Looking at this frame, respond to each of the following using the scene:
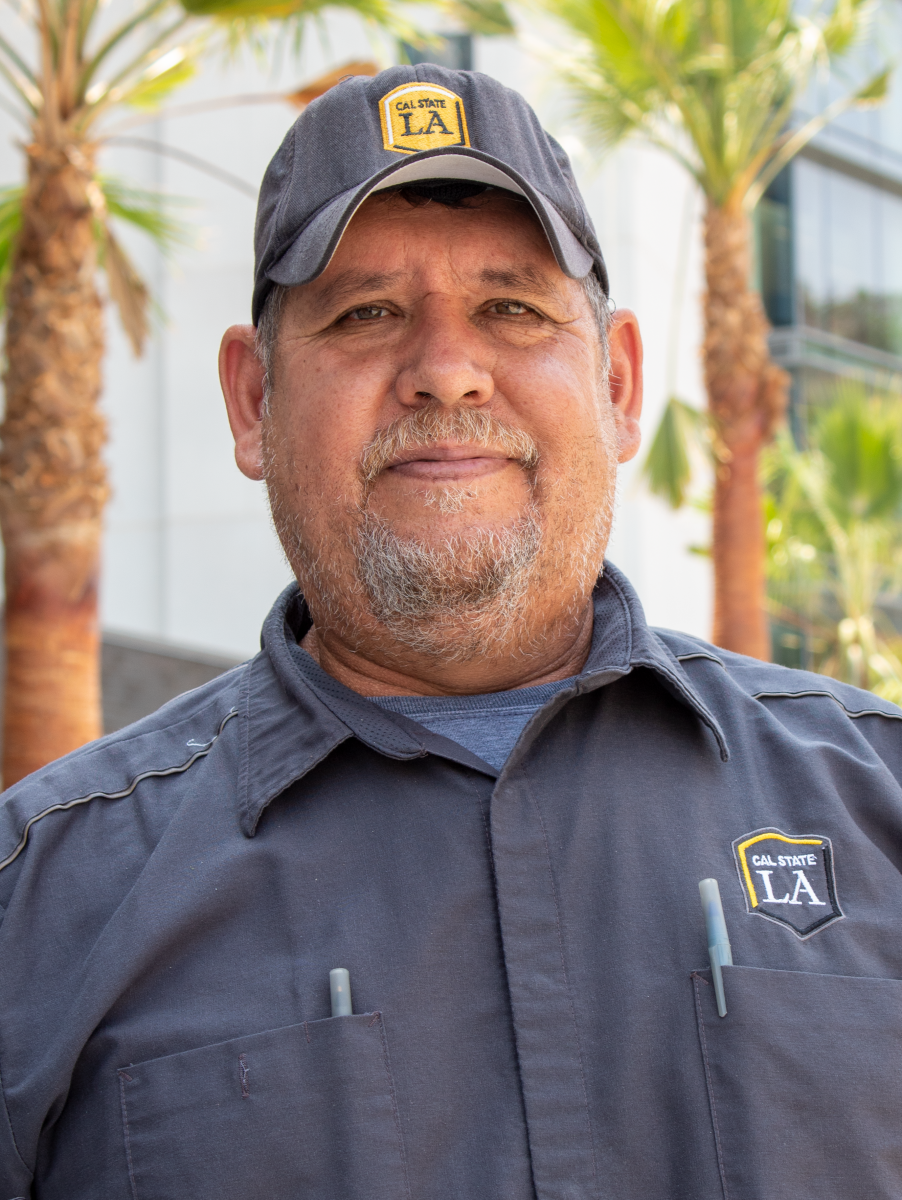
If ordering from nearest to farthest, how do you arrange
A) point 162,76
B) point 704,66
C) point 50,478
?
point 50,478, point 162,76, point 704,66

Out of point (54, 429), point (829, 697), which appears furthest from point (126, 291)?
point (829, 697)

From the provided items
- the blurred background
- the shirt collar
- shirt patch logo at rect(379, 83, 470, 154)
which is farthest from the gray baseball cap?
the blurred background

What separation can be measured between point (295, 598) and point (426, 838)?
21.2 inches

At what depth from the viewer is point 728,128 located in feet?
23.6

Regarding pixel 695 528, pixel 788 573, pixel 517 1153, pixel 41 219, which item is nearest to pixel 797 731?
pixel 517 1153

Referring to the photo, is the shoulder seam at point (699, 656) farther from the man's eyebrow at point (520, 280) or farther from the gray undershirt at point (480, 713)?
the man's eyebrow at point (520, 280)

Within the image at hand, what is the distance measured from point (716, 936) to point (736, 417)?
6.03 metres

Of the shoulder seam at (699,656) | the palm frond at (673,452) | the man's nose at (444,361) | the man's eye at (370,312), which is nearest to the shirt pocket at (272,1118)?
the shoulder seam at (699,656)

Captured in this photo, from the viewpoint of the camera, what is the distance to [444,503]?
5.72ft

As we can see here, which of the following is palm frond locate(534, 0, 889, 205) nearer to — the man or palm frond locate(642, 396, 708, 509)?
palm frond locate(642, 396, 708, 509)

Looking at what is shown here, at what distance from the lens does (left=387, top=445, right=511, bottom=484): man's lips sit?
174 centimetres

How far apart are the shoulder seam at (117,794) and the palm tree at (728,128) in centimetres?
549

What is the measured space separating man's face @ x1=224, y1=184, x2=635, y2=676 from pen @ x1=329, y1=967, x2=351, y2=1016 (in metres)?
0.48

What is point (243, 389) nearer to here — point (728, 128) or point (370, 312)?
point (370, 312)
